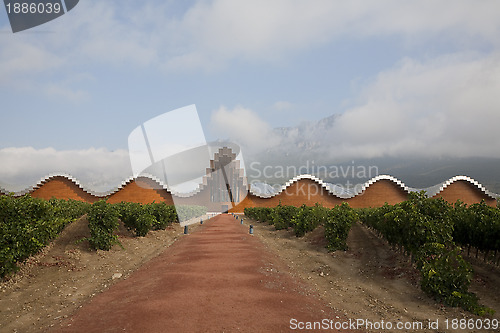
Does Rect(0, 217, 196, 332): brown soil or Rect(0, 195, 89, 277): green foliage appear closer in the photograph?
Rect(0, 217, 196, 332): brown soil

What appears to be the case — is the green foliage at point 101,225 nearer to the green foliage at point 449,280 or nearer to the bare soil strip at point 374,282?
the bare soil strip at point 374,282

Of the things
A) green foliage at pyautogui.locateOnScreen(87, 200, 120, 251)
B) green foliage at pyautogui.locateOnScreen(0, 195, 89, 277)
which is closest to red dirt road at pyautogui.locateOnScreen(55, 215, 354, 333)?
green foliage at pyautogui.locateOnScreen(0, 195, 89, 277)

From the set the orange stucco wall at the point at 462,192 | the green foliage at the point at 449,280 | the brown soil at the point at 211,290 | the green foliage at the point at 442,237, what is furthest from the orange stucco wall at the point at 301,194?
the green foliage at the point at 449,280

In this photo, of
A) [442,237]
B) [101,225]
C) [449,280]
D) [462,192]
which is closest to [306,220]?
[442,237]

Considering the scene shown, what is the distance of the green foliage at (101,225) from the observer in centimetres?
1310

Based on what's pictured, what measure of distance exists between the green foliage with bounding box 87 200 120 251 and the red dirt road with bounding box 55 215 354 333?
3.78m

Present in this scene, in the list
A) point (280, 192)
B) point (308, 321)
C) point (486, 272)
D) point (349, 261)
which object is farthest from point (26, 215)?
point (280, 192)

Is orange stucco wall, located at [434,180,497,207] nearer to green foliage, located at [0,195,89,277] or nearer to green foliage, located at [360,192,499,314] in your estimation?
green foliage, located at [360,192,499,314]

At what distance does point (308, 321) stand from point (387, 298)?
365 cm

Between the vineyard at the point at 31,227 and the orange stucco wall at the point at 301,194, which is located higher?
the vineyard at the point at 31,227

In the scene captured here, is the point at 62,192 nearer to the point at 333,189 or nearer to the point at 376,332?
the point at 333,189

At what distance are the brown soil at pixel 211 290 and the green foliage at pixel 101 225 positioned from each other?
0.42 m

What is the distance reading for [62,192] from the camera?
1865 inches

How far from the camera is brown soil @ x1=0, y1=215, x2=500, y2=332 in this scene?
6.14 m
